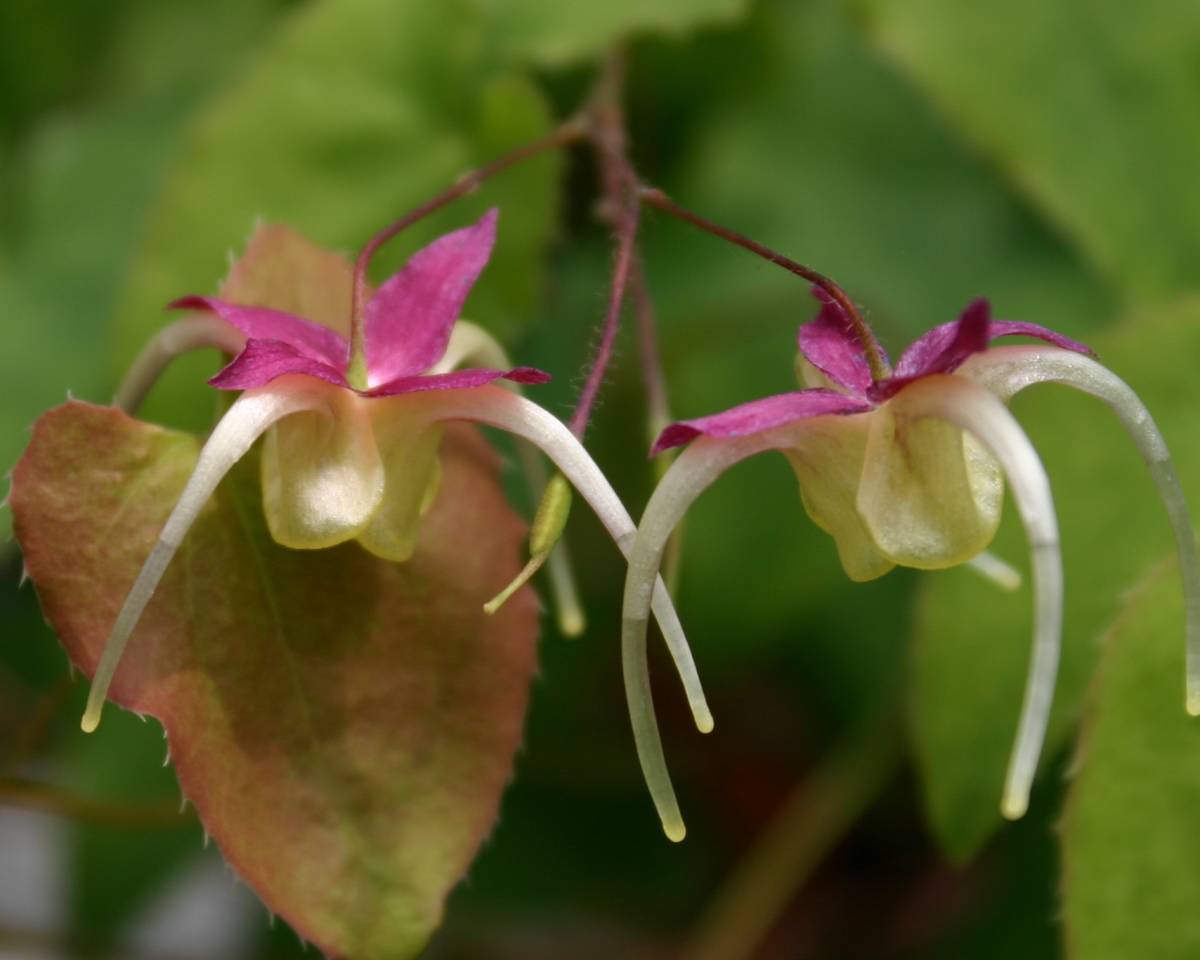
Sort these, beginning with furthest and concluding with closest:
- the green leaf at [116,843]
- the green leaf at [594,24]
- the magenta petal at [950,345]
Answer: the green leaf at [116,843]
the green leaf at [594,24]
the magenta petal at [950,345]

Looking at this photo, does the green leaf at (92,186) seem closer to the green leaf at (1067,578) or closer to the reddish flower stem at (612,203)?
the reddish flower stem at (612,203)

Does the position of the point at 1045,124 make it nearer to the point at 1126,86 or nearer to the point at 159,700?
the point at 1126,86

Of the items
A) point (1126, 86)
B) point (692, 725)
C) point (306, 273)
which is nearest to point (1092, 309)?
point (1126, 86)

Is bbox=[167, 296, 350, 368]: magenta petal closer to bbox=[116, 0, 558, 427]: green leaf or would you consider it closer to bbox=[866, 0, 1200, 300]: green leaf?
bbox=[116, 0, 558, 427]: green leaf

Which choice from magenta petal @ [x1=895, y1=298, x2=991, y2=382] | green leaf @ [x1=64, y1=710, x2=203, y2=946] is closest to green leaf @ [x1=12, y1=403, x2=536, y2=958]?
magenta petal @ [x1=895, y1=298, x2=991, y2=382]

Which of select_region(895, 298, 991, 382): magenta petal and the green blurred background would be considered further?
the green blurred background

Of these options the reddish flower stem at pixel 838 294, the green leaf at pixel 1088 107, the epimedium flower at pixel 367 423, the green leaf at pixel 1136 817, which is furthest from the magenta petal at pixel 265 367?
the green leaf at pixel 1088 107

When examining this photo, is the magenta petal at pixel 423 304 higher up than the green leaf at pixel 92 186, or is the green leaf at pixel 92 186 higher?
the magenta petal at pixel 423 304
